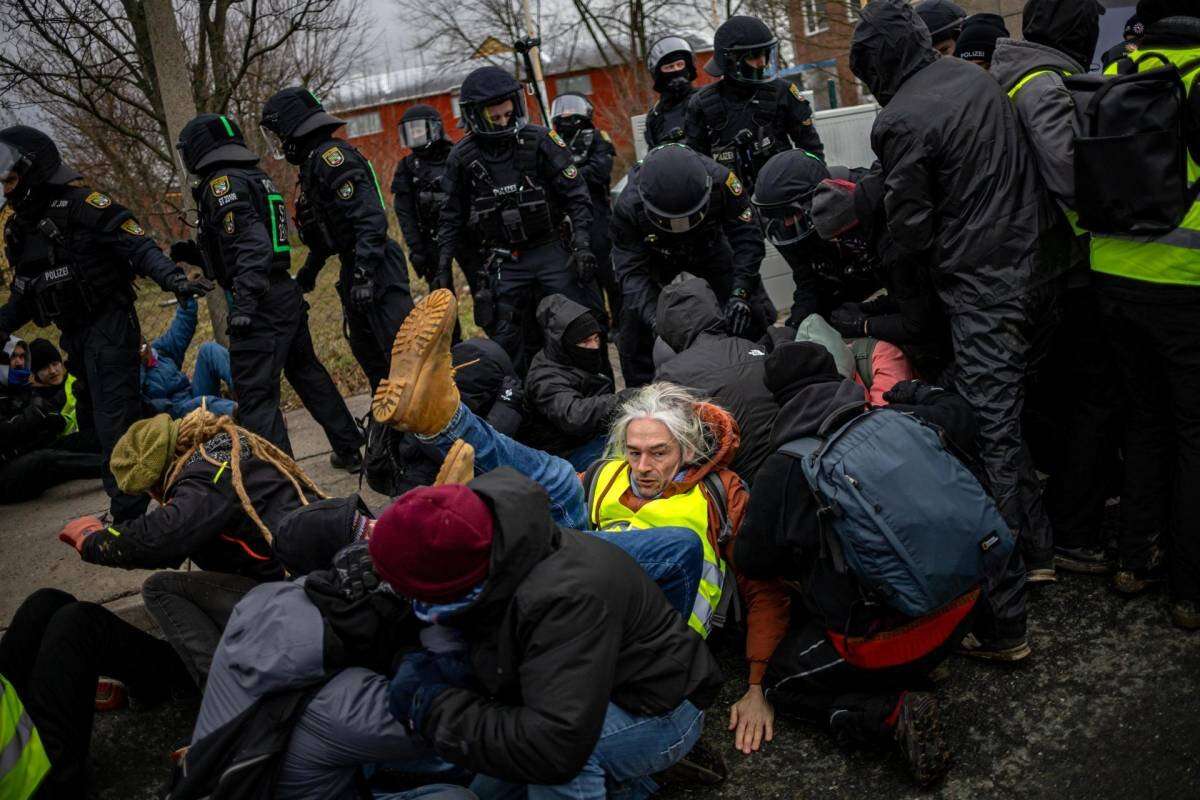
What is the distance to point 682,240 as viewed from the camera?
4.81 meters

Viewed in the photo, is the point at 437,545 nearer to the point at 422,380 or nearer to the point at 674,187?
the point at 422,380

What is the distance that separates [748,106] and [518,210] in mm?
1558

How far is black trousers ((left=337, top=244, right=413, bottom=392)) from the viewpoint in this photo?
5.61m

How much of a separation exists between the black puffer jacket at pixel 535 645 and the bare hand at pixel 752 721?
84 centimetres

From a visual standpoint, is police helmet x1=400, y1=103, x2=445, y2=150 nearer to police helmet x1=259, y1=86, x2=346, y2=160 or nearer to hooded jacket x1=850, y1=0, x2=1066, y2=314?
police helmet x1=259, y1=86, x2=346, y2=160

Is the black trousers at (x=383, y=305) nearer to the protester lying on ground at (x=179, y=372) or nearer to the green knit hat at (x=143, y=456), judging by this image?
the protester lying on ground at (x=179, y=372)

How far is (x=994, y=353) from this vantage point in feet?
10.5

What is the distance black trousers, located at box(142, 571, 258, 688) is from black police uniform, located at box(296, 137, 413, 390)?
8.37ft

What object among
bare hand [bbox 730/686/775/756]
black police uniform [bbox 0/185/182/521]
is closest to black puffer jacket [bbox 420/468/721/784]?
bare hand [bbox 730/686/775/756]

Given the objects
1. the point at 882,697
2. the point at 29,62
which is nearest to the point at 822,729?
the point at 882,697

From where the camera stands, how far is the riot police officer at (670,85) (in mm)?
6711

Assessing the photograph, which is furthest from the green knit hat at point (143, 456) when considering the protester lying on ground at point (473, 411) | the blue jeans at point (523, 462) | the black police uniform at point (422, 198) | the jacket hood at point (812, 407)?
the black police uniform at point (422, 198)

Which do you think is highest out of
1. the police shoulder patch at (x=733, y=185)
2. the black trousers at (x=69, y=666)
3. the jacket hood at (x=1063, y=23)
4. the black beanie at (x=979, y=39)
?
the black beanie at (x=979, y=39)

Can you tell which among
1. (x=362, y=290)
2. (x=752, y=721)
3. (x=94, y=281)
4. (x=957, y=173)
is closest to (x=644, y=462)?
(x=752, y=721)
